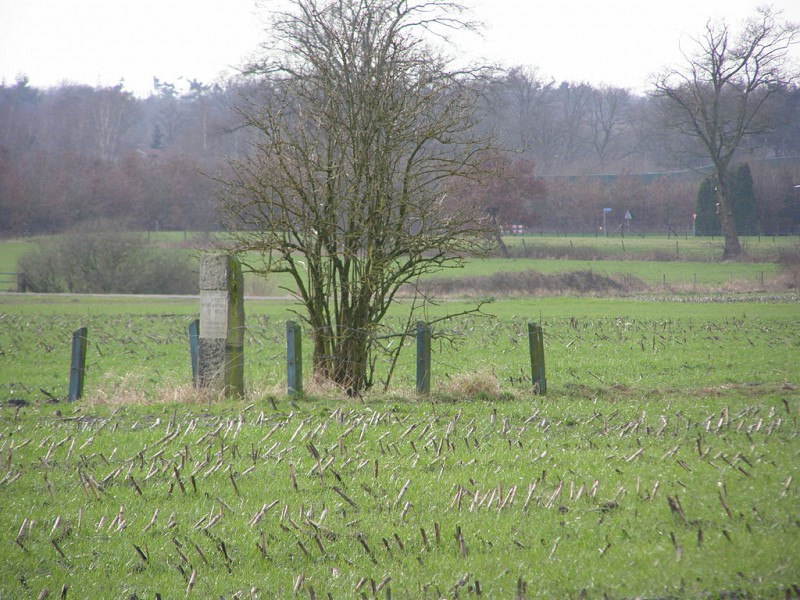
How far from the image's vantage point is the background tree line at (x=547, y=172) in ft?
218

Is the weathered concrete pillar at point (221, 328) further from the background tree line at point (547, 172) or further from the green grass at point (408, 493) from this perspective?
the background tree line at point (547, 172)

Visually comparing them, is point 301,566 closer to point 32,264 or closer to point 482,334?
point 482,334

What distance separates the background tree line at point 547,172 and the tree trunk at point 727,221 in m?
4.85

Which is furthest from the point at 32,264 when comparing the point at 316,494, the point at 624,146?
the point at 624,146

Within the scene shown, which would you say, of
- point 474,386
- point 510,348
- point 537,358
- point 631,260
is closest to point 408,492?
point 474,386

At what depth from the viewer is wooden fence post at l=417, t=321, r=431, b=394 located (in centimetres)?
1168

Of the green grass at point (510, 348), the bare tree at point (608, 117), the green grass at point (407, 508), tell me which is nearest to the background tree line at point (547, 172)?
the bare tree at point (608, 117)

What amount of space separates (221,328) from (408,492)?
19.0ft

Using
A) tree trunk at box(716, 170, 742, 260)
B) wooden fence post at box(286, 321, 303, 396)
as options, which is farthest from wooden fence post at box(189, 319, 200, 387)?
tree trunk at box(716, 170, 742, 260)

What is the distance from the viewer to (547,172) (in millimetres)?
78562

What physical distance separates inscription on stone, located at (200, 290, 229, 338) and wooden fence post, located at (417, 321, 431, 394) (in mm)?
2673

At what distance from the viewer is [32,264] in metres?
45.6

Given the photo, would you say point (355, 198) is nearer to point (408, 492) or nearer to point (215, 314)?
point (215, 314)

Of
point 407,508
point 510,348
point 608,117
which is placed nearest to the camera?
point 407,508
